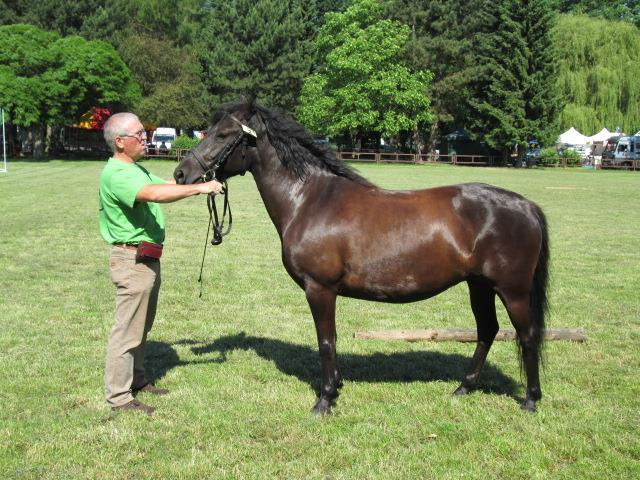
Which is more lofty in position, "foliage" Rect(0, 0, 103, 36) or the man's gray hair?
"foliage" Rect(0, 0, 103, 36)

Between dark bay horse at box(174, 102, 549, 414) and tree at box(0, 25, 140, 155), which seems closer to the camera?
dark bay horse at box(174, 102, 549, 414)

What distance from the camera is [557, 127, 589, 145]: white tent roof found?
57.2m

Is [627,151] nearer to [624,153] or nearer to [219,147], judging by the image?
[624,153]

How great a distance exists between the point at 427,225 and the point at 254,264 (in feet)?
22.5

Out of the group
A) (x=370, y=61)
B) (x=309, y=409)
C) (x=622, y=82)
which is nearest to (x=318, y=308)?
(x=309, y=409)

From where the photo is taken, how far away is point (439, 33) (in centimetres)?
6072

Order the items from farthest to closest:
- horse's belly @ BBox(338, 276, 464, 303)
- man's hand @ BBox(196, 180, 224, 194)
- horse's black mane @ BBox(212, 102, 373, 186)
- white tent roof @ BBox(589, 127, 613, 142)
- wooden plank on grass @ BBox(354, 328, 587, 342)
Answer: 1. white tent roof @ BBox(589, 127, 613, 142)
2. wooden plank on grass @ BBox(354, 328, 587, 342)
3. horse's black mane @ BBox(212, 102, 373, 186)
4. horse's belly @ BBox(338, 276, 464, 303)
5. man's hand @ BBox(196, 180, 224, 194)

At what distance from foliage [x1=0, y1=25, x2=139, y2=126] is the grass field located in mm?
38330

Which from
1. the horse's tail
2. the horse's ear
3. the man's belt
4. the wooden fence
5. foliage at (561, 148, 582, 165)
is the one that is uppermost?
the horse's ear

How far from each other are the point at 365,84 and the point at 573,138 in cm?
1984

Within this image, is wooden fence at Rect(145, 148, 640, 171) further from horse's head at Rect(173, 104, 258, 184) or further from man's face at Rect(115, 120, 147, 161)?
horse's head at Rect(173, 104, 258, 184)

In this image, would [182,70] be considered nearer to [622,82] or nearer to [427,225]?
[622,82]

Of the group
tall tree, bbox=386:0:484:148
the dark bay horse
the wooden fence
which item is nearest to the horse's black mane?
the dark bay horse

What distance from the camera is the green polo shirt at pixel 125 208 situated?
16.8 feet
